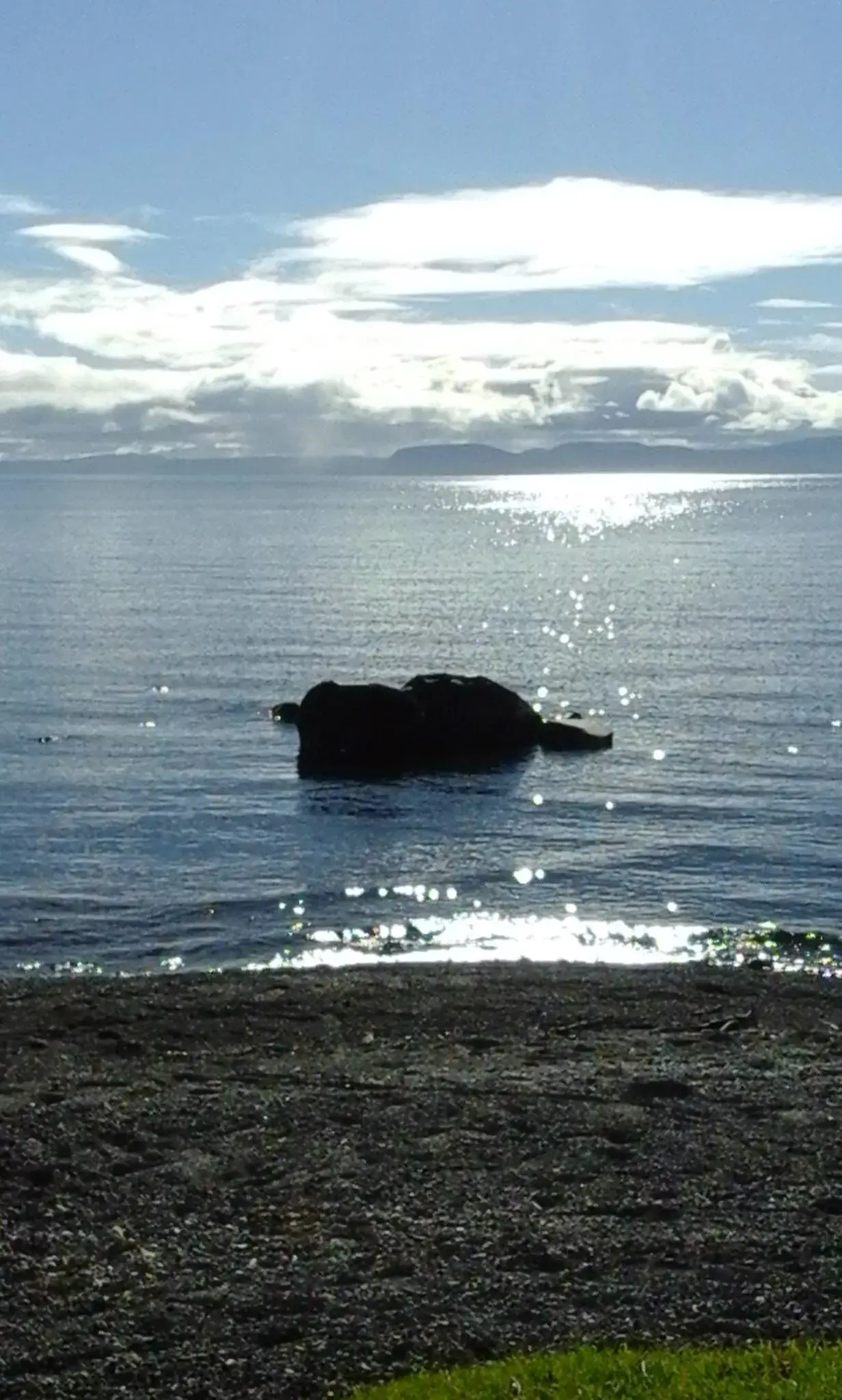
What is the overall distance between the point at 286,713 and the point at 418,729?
926 cm

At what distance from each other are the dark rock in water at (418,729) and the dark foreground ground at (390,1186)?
82.6 ft

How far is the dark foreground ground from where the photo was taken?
13.4 m

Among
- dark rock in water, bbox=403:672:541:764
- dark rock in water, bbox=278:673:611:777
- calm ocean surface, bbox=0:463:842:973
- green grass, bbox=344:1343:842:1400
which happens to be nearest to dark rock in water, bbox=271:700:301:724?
calm ocean surface, bbox=0:463:842:973

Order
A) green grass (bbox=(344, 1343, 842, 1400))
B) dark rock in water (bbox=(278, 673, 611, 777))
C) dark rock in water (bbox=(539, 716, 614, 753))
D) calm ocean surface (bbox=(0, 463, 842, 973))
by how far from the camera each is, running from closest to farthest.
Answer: green grass (bbox=(344, 1343, 842, 1400))
calm ocean surface (bbox=(0, 463, 842, 973))
dark rock in water (bbox=(278, 673, 611, 777))
dark rock in water (bbox=(539, 716, 614, 753))

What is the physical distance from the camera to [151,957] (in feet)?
99.8

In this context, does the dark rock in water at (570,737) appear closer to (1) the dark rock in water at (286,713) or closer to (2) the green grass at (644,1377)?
(1) the dark rock in water at (286,713)

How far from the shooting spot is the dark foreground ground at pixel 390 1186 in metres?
13.4

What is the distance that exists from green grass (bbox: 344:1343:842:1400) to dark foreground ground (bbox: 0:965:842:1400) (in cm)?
76

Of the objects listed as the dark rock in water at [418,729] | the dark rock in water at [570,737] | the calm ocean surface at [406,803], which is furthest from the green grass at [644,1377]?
the dark rock in water at [570,737]

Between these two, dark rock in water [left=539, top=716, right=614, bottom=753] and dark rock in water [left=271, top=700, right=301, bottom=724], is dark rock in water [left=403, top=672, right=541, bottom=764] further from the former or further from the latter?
dark rock in water [left=271, top=700, right=301, bottom=724]

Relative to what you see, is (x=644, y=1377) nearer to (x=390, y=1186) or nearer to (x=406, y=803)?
(x=390, y=1186)

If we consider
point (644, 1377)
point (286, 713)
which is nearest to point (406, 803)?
point (286, 713)

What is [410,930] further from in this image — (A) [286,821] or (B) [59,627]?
(B) [59,627]

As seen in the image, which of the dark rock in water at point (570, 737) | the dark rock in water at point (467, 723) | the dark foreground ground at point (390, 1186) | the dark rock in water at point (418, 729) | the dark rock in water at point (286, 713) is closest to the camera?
the dark foreground ground at point (390, 1186)
